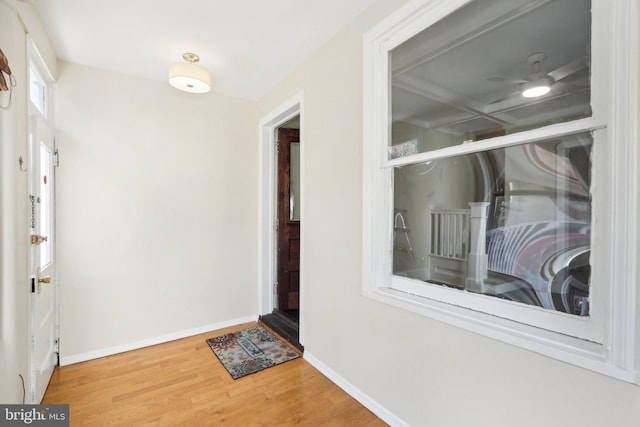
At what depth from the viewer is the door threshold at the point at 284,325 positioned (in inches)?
107

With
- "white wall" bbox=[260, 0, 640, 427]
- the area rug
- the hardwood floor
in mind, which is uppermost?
"white wall" bbox=[260, 0, 640, 427]

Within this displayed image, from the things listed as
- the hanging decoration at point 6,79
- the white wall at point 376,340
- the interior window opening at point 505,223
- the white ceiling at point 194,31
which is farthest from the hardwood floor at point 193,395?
the white ceiling at point 194,31

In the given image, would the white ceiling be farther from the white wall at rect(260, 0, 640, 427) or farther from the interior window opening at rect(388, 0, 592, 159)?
the interior window opening at rect(388, 0, 592, 159)

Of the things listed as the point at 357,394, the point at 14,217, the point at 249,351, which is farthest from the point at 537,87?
the point at 249,351

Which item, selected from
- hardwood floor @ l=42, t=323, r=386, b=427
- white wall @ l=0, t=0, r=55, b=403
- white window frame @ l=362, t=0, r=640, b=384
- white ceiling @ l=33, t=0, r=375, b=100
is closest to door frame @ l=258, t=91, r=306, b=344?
white ceiling @ l=33, t=0, r=375, b=100

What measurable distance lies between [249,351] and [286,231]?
4.35 feet

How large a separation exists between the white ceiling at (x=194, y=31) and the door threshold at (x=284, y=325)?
2.51 m

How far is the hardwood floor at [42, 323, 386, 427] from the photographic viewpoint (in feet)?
5.78

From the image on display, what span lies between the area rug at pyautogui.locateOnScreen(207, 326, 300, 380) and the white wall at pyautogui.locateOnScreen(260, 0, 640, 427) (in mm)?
341

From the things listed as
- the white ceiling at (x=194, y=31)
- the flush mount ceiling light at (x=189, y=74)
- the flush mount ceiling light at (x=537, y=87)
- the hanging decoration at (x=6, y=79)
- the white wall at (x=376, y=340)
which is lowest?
the white wall at (x=376, y=340)

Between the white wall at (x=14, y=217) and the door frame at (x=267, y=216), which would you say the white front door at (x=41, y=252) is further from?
the door frame at (x=267, y=216)

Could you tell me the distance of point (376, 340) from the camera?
182 cm

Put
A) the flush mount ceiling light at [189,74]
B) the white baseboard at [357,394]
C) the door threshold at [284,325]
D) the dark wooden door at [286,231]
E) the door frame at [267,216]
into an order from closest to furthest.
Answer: the white baseboard at [357,394] < the flush mount ceiling light at [189,74] < the door threshold at [284,325] < the door frame at [267,216] < the dark wooden door at [286,231]

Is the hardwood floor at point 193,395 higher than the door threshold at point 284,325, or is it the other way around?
the door threshold at point 284,325
